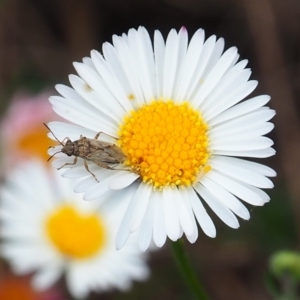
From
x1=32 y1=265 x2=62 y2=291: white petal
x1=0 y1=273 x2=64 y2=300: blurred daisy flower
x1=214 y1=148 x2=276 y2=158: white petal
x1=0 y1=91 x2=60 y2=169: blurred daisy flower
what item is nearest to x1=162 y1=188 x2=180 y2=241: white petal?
x1=214 y1=148 x2=276 y2=158: white petal

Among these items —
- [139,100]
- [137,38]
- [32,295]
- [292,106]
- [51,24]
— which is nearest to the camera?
[137,38]

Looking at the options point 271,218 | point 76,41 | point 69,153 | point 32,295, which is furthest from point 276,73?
point 69,153

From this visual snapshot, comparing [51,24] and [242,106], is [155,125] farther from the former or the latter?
[51,24]

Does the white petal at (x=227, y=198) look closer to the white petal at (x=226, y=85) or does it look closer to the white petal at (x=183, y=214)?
the white petal at (x=183, y=214)

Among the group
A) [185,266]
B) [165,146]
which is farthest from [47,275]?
[165,146]

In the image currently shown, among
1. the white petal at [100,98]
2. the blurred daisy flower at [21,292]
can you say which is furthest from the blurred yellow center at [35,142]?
the white petal at [100,98]

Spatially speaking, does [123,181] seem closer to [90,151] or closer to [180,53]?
[90,151]
